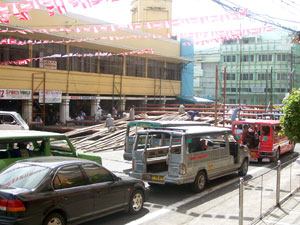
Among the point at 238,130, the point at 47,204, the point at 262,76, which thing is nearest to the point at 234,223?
the point at 47,204

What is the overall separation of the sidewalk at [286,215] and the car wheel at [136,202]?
9.16 feet

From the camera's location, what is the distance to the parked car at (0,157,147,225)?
5914mm

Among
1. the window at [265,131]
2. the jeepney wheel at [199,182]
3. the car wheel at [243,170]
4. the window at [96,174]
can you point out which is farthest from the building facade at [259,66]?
the window at [96,174]

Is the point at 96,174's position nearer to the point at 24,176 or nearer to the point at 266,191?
the point at 24,176

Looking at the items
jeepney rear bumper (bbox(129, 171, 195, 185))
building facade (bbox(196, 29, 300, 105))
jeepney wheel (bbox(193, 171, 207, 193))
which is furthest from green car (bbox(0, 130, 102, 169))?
building facade (bbox(196, 29, 300, 105))

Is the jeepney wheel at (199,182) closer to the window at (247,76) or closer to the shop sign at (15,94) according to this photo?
the shop sign at (15,94)

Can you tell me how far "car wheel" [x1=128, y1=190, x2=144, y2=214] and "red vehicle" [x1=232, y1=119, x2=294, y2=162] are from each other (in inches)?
373

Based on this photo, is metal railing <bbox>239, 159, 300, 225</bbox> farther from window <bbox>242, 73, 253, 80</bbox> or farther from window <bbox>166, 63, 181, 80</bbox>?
window <bbox>242, 73, 253, 80</bbox>

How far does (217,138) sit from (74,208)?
21.6 ft

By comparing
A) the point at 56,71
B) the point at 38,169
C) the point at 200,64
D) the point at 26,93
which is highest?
the point at 200,64

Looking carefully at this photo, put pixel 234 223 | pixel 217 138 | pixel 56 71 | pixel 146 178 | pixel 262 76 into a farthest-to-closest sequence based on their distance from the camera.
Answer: pixel 262 76 < pixel 56 71 < pixel 217 138 < pixel 146 178 < pixel 234 223

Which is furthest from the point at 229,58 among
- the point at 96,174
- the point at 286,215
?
the point at 96,174

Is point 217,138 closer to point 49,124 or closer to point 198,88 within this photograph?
point 49,124

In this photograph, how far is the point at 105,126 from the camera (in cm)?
2480
